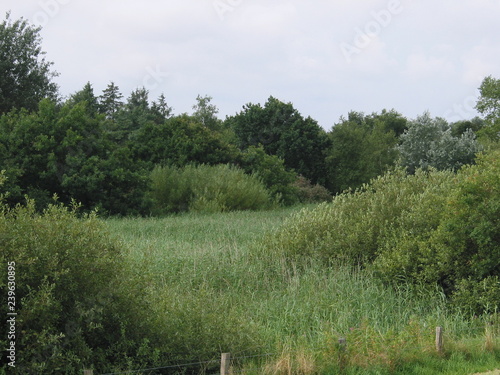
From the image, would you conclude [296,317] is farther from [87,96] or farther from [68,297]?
[87,96]

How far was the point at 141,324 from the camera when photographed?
6.36 meters

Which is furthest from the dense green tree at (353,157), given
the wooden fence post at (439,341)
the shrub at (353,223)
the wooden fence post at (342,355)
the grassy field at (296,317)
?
the wooden fence post at (342,355)

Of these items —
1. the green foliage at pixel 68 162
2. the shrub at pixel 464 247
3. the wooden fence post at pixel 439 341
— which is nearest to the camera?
the wooden fence post at pixel 439 341

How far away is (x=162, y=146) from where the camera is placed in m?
32.4

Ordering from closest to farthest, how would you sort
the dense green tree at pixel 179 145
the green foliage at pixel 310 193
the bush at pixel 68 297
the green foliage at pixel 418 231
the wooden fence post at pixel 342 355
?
the bush at pixel 68 297, the wooden fence post at pixel 342 355, the green foliage at pixel 418 231, the dense green tree at pixel 179 145, the green foliage at pixel 310 193

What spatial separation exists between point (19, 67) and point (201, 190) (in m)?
16.6

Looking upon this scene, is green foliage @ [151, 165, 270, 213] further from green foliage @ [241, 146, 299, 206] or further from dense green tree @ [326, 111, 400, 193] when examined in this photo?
dense green tree @ [326, 111, 400, 193]

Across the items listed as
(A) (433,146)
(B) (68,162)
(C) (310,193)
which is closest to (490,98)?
(A) (433,146)

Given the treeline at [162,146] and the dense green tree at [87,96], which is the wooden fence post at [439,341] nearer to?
the treeline at [162,146]

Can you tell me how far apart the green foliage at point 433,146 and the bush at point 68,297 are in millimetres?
37879

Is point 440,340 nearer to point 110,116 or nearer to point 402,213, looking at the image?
point 402,213

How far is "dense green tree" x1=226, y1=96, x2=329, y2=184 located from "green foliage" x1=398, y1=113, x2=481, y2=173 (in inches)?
281

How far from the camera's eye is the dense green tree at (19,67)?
3472 centimetres

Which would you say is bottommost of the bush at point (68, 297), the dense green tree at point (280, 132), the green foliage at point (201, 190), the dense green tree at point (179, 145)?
the bush at point (68, 297)
